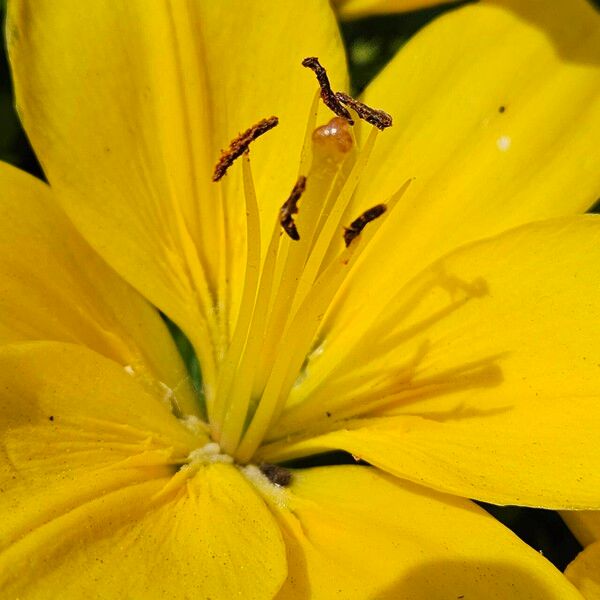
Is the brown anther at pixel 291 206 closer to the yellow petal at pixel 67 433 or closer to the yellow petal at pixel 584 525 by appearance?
the yellow petal at pixel 67 433

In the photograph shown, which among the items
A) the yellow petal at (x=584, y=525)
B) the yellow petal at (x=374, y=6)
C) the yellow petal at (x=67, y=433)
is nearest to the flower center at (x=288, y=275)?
the yellow petal at (x=67, y=433)

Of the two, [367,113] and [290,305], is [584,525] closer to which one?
[290,305]

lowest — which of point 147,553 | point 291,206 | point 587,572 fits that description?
point 147,553

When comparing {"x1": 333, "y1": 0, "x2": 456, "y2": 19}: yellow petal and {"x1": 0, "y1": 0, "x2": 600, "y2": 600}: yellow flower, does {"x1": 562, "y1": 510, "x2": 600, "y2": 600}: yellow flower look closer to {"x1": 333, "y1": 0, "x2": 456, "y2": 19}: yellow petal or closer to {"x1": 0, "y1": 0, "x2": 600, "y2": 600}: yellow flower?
{"x1": 0, "y1": 0, "x2": 600, "y2": 600}: yellow flower

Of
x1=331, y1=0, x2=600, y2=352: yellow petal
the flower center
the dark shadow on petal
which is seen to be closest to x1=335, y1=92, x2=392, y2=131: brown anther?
the flower center

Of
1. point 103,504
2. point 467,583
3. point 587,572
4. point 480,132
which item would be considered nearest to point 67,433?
point 103,504

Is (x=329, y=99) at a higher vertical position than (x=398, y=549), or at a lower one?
higher

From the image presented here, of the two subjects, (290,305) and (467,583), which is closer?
(467,583)
